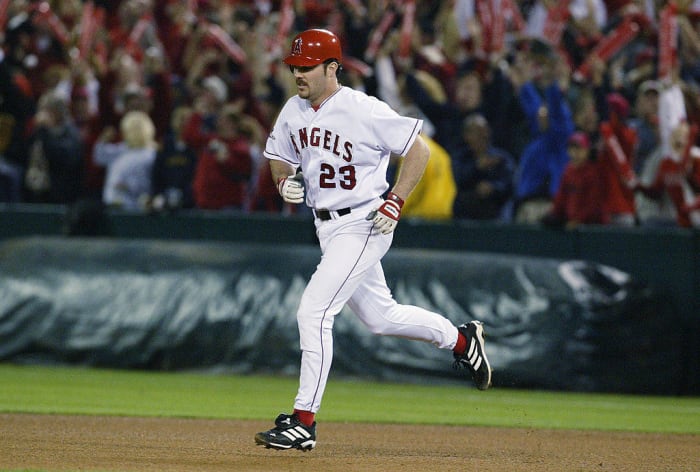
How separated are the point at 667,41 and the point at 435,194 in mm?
2739

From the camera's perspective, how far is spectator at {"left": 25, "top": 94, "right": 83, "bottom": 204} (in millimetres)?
14016

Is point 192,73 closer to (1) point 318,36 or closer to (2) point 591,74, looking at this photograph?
(2) point 591,74

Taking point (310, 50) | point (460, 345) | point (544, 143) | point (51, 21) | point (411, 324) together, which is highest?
point (310, 50)

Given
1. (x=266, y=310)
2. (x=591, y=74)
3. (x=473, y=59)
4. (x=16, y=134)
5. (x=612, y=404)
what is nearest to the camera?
(x=612, y=404)

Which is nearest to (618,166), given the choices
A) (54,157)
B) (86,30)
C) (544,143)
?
(544,143)

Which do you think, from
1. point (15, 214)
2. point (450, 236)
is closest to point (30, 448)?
point (450, 236)

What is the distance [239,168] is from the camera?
13.1m

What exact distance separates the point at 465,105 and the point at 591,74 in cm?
133

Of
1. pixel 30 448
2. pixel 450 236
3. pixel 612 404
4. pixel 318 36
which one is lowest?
pixel 612 404

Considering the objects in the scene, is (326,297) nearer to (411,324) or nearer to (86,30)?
(411,324)

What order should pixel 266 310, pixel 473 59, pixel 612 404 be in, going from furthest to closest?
1. pixel 473 59
2. pixel 266 310
3. pixel 612 404

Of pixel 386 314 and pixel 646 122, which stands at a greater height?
pixel 386 314

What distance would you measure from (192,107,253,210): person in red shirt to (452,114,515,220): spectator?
2.35 metres

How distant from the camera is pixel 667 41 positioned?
12.0 m
